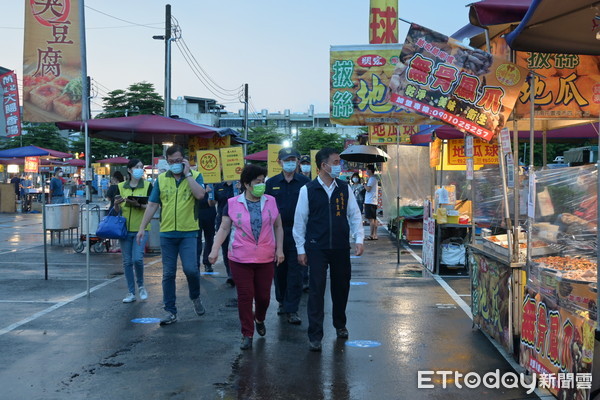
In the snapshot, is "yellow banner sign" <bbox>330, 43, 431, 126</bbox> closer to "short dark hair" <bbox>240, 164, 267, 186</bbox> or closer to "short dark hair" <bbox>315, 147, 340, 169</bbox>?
"short dark hair" <bbox>315, 147, 340, 169</bbox>

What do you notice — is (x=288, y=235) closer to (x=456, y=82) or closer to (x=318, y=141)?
(x=456, y=82)

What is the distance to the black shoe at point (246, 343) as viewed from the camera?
6.36 meters

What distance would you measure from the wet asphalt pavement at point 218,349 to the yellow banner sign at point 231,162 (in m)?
1.92

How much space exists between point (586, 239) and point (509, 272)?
0.80 metres

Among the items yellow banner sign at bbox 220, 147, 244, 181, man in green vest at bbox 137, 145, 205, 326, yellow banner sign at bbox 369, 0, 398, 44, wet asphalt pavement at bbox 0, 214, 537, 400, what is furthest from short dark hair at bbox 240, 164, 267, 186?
yellow banner sign at bbox 369, 0, 398, 44

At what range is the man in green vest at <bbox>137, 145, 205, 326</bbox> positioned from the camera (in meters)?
7.43

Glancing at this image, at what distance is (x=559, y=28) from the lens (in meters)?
5.21

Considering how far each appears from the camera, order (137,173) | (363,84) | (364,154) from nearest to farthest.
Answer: (137,173)
(363,84)
(364,154)

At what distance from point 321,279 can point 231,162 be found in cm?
494

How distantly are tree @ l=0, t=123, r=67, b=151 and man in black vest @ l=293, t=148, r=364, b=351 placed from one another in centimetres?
5082

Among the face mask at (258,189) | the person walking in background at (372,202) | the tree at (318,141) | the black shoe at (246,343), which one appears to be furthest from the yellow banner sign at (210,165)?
the tree at (318,141)

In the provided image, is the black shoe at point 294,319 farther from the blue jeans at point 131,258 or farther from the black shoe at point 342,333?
the blue jeans at point 131,258

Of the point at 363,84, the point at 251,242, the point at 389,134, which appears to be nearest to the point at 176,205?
the point at 251,242

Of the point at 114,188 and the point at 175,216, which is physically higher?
the point at 114,188
